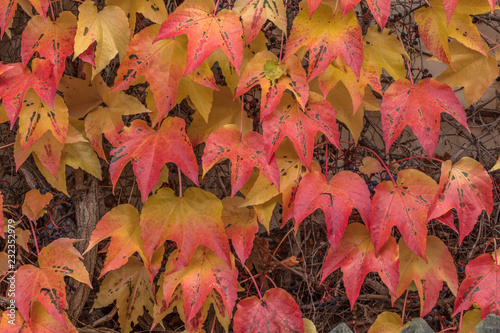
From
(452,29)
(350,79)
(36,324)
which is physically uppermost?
(452,29)

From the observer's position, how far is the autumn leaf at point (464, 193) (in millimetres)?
1382

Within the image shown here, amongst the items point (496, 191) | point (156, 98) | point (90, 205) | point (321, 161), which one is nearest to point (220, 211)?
point (156, 98)

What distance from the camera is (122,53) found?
150cm

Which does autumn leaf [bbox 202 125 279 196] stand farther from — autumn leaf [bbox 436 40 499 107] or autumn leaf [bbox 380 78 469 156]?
autumn leaf [bbox 436 40 499 107]

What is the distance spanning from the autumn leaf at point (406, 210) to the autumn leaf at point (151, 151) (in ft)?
1.74

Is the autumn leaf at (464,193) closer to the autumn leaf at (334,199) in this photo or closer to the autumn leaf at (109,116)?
the autumn leaf at (334,199)

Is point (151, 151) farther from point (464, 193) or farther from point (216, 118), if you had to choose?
point (464, 193)

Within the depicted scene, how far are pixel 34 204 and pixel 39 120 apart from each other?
0.37 metres

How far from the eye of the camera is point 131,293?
1.82 m

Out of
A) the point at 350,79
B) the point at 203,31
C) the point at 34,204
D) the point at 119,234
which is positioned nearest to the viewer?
the point at 203,31

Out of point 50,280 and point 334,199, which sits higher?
point 334,199

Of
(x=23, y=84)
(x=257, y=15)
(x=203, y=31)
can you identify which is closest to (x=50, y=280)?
(x=23, y=84)

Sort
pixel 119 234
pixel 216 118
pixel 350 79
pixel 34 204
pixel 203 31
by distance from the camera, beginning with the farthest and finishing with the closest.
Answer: pixel 34 204 < pixel 216 118 < pixel 119 234 < pixel 350 79 < pixel 203 31

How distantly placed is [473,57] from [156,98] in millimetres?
1016
